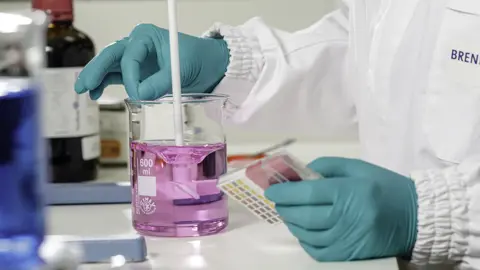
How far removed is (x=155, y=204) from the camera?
0.84m

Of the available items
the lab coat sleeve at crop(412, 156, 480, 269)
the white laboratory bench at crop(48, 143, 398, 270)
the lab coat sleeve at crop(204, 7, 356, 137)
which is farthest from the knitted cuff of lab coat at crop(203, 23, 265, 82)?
the lab coat sleeve at crop(412, 156, 480, 269)

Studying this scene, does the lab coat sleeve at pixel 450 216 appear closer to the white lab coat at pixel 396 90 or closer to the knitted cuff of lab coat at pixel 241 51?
the white lab coat at pixel 396 90

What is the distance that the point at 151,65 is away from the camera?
1055 mm

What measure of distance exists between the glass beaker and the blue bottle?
298mm

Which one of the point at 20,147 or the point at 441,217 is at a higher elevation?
the point at 20,147

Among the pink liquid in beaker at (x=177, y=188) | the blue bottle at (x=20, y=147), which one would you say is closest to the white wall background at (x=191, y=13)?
the pink liquid in beaker at (x=177, y=188)

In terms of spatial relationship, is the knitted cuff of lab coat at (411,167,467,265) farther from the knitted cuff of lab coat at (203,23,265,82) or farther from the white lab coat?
the knitted cuff of lab coat at (203,23,265,82)

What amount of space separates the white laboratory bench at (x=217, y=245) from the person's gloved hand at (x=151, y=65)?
5.9 inches

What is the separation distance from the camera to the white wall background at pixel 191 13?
1775 mm

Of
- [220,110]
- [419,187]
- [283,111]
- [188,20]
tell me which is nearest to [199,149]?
[220,110]

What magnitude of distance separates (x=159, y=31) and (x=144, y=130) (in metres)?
0.21

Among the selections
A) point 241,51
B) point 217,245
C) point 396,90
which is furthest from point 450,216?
point 241,51

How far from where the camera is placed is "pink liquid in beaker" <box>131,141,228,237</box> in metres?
0.84

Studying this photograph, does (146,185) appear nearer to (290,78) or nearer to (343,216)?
(343,216)
